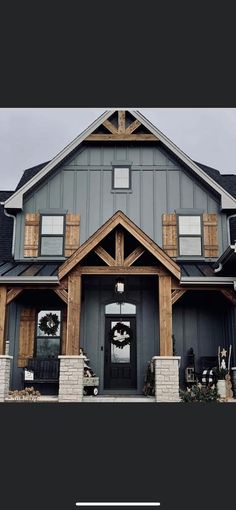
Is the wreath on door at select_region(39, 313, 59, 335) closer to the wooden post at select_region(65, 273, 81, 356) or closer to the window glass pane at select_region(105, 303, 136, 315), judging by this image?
the window glass pane at select_region(105, 303, 136, 315)

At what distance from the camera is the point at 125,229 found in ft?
40.4

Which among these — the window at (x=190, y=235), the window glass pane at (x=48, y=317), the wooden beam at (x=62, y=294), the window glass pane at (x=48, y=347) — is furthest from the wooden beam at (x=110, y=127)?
the window glass pane at (x=48, y=347)

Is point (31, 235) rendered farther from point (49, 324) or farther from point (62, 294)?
point (62, 294)

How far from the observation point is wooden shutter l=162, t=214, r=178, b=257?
1462cm

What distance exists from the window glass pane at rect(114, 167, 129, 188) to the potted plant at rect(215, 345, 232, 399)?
17.0ft

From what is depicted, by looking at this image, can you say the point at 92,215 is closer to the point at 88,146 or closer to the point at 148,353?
the point at 88,146

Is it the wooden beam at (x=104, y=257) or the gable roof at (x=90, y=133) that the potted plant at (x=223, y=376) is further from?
the gable roof at (x=90, y=133)

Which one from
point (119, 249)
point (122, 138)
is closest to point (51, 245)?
point (119, 249)

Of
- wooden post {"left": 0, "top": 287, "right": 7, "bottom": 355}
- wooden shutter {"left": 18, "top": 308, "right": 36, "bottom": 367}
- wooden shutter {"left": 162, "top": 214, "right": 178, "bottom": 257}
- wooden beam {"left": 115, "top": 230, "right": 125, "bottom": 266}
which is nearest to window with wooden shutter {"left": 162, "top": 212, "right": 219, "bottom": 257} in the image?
wooden shutter {"left": 162, "top": 214, "right": 178, "bottom": 257}

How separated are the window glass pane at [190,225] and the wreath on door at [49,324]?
4.12 meters

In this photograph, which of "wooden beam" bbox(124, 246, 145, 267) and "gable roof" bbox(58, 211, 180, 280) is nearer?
"gable roof" bbox(58, 211, 180, 280)

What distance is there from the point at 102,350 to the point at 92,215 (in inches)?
145

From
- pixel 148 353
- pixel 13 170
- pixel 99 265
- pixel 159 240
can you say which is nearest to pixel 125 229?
pixel 99 265

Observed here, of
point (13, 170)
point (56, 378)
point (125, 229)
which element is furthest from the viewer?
point (13, 170)
